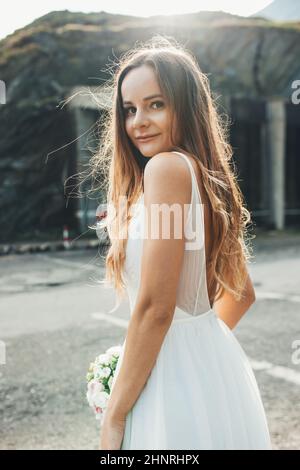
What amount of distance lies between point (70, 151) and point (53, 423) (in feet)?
53.9

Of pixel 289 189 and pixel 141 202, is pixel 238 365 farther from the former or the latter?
pixel 289 189

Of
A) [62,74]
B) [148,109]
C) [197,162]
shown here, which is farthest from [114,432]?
[62,74]

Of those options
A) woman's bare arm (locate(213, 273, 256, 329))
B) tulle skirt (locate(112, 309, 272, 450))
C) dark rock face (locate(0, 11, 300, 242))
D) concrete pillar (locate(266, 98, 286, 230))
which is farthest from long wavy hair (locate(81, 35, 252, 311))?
concrete pillar (locate(266, 98, 286, 230))

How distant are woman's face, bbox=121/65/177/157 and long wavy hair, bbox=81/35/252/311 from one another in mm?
22

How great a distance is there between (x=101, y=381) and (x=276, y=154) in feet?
65.2

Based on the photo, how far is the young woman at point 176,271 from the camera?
1.59m

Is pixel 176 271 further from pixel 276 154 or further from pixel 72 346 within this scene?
pixel 276 154

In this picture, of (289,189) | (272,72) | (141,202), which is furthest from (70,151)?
(141,202)

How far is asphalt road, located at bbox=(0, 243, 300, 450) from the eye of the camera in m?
4.10

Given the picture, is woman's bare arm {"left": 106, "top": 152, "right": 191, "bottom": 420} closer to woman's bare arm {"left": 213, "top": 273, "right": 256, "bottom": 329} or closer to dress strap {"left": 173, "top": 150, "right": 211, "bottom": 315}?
dress strap {"left": 173, "top": 150, "right": 211, "bottom": 315}

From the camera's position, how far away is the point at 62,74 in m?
23.5

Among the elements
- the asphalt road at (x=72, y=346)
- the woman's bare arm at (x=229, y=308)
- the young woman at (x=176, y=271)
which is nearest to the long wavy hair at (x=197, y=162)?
the young woman at (x=176, y=271)

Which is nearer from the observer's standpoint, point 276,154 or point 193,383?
point 193,383

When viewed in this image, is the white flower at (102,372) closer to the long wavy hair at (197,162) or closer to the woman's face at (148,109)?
the long wavy hair at (197,162)
